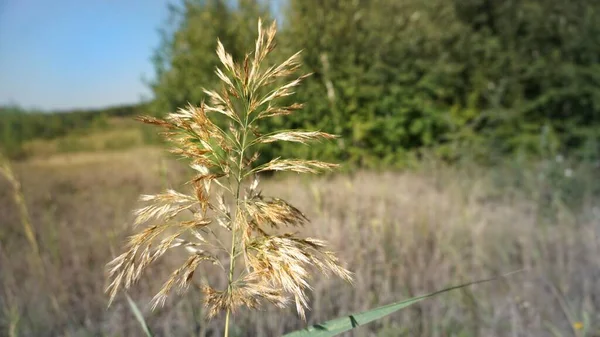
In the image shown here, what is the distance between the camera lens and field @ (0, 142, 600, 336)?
2.36m

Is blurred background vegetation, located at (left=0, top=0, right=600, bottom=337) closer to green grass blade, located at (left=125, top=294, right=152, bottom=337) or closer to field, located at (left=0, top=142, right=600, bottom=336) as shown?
field, located at (left=0, top=142, right=600, bottom=336)

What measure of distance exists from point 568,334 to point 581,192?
119 inches

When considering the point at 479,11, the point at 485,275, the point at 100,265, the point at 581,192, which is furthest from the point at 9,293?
the point at 479,11

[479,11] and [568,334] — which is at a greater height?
[479,11]

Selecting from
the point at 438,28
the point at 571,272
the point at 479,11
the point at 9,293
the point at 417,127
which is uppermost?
the point at 479,11

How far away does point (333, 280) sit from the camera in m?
2.82

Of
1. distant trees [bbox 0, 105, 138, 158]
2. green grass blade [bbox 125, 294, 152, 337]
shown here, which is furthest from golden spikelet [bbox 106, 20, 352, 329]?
distant trees [bbox 0, 105, 138, 158]

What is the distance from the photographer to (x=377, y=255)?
124 inches

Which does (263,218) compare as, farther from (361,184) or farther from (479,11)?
Result: (479,11)

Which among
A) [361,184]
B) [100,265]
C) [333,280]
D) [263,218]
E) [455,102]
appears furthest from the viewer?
[455,102]

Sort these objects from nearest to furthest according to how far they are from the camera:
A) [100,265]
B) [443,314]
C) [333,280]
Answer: [443,314] < [333,280] < [100,265]

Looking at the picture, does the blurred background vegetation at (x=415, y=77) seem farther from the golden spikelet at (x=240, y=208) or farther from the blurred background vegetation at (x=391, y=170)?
the golden spikelet at (x=240, y=208)

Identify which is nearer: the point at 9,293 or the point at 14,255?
the point at 9,293

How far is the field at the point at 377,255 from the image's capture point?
7.73 feet
